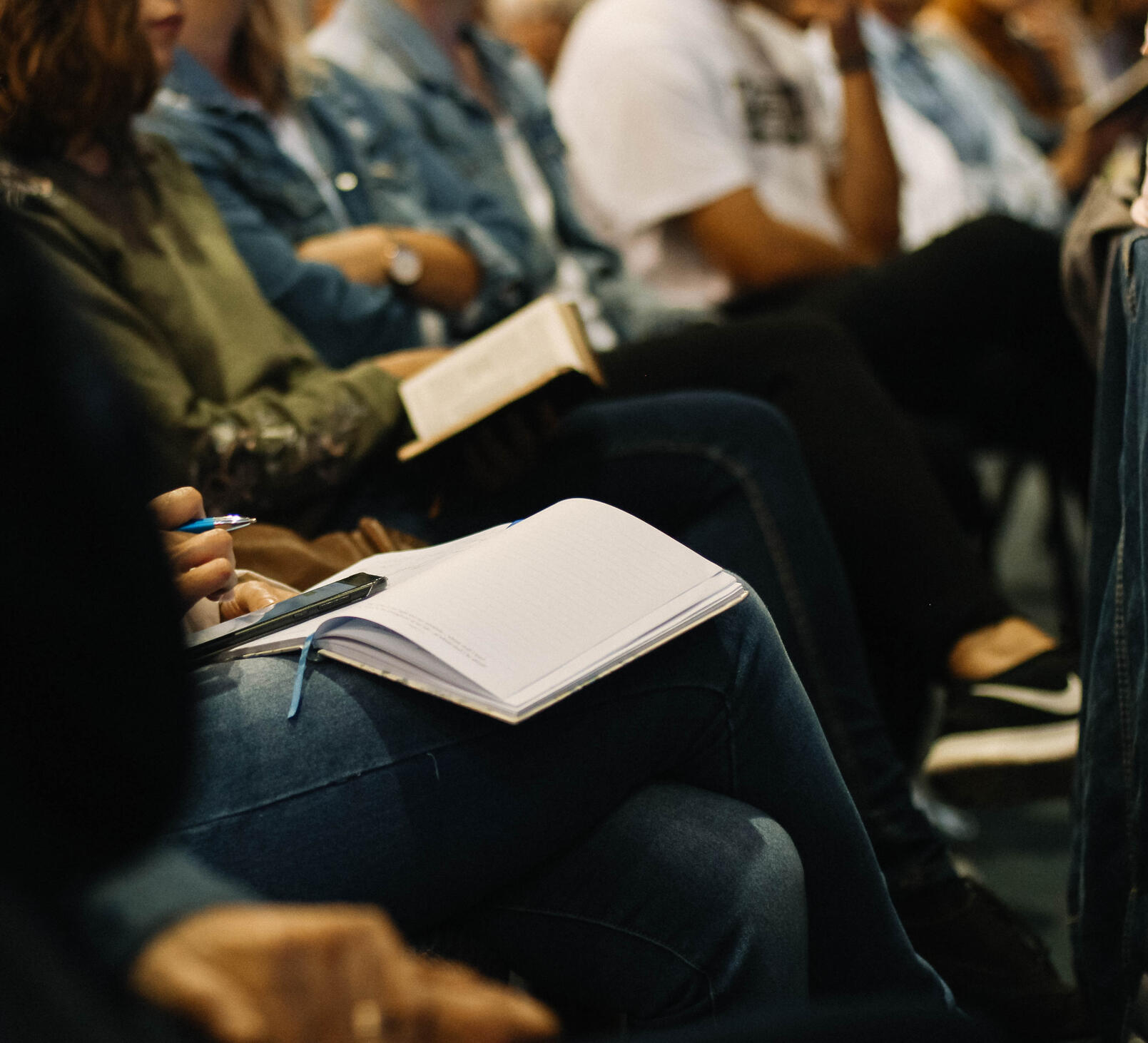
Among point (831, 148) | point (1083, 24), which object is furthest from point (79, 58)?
point (1083, 24)

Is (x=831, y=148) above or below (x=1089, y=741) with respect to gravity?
above

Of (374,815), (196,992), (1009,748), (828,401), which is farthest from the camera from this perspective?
(828,401)

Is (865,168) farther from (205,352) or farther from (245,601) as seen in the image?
(245,601)

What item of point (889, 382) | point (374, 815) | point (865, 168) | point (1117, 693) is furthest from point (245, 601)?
point (865, 168)

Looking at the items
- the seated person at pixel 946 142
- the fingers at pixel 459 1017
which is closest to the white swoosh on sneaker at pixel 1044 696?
the fingers at pixel 459 1017

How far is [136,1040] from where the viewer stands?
0.33 meters

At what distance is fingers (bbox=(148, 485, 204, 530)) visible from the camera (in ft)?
2.11

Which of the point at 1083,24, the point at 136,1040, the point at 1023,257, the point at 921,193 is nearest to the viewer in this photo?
the point at 136,1040

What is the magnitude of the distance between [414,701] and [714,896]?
0.19 m

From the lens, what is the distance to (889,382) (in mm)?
1635

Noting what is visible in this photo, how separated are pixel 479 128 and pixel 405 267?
46 centimetres

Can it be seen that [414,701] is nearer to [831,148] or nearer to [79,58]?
[79,58]

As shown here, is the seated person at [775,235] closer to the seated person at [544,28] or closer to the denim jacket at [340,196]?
the denim jacket at [340,196]

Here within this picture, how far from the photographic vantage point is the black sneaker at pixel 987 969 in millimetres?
907
